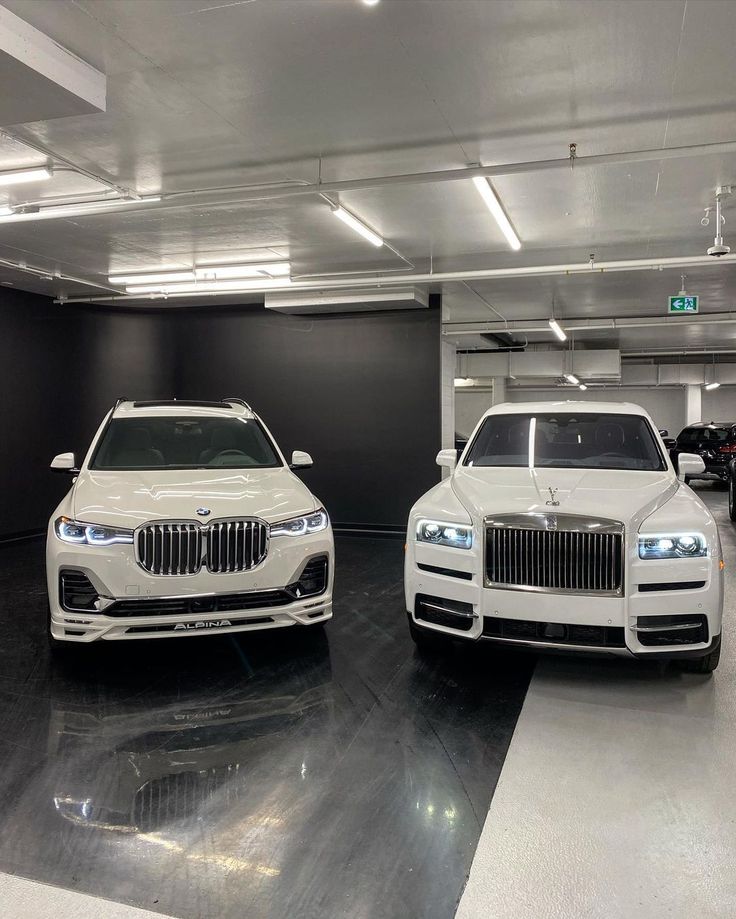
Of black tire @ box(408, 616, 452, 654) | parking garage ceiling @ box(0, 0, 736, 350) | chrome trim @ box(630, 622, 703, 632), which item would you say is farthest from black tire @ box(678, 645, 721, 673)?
parking garage ceiling @ box(0, 0, 736, 350)

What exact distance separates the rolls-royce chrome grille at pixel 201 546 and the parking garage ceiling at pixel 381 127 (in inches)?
106

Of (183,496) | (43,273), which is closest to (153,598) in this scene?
(183,496)

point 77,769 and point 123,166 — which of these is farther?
point 123,166

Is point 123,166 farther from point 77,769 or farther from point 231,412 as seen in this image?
point 77,769

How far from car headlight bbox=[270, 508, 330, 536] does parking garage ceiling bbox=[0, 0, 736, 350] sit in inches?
105

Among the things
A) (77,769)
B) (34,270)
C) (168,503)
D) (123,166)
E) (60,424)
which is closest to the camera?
(77,769)

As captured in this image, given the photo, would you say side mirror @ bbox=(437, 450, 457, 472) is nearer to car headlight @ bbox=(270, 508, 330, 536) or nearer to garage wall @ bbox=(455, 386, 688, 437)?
car headlight @ bbox=(270, 508, 330, 536)

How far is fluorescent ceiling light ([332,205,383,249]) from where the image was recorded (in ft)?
19.1

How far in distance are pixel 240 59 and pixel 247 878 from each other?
3.99 m

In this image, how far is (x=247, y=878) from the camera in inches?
89.2

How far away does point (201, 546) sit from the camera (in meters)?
4.04

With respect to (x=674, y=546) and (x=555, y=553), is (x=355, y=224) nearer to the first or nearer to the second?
(x=555, y=553)

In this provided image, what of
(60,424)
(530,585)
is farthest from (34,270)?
(530,585)

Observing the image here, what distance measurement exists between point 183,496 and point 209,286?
5.46 metres
